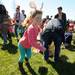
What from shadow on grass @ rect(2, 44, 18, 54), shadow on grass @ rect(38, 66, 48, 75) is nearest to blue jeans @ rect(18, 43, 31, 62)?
shadow on grass @ rect(38, 66, 48, 75)

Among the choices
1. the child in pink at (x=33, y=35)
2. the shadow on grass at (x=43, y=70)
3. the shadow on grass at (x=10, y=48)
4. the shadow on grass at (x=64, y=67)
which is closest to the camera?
the child in pink at (x=33, y=35)

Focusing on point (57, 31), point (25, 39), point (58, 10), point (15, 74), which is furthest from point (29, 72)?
point (58, 10)

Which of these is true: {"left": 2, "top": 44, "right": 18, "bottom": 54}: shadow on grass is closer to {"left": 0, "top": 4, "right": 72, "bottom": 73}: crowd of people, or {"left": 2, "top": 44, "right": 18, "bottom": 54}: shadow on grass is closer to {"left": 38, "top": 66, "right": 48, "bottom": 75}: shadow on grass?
{"left": 0, "top": 4, "right": 72, "bottom": 73}: crowd of people

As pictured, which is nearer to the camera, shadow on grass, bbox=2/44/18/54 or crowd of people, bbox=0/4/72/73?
crowd of people, bbox=0/4/72/73

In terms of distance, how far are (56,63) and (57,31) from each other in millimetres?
1300

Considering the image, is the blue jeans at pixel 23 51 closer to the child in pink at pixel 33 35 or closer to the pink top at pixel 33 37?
the child in pink at pixel 33 35

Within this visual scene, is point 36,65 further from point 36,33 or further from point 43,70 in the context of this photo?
point 36,33

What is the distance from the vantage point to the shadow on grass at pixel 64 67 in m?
9.62

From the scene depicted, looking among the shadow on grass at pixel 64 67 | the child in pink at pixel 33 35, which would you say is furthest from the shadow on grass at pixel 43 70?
the child in pink at pixel 33 35

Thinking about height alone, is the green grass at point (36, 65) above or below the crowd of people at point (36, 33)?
below

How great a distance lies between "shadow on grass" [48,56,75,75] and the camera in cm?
962

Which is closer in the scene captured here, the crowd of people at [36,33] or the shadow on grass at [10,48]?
the crowd of people at [36,33]

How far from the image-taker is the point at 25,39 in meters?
8.81

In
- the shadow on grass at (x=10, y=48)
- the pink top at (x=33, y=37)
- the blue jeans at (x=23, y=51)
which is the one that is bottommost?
the shadow on grass at (x=10, y=48)
